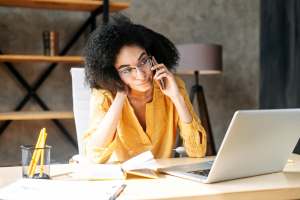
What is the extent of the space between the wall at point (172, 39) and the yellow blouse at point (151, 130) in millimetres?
1653

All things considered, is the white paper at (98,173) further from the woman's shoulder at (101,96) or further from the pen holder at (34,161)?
the woman's shoulder at (101,96)

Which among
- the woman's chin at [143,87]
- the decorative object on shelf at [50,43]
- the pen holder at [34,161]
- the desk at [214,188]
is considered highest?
the decorative object on shelf at [50,43]

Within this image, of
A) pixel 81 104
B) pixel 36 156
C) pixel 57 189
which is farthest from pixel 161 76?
pixel 57 189

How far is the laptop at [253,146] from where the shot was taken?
990 mm

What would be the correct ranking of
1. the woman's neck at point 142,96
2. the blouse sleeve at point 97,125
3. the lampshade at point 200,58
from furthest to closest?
the lampshade at point 200,58 → the woman's neck at point 142,96 → the blouse sleeve at point 97,125

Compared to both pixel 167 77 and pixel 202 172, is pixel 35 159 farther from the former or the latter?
pixel 167 77

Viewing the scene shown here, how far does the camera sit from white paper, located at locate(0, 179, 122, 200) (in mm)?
907

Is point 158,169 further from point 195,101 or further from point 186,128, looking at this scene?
point 195,101

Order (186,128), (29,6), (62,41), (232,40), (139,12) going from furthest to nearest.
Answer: (232,40)
(139,12)
(62,41)
(29,6)
(186,128)

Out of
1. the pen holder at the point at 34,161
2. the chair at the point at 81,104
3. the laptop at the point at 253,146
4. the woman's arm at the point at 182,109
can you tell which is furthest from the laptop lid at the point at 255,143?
the chair at the point at 81,104

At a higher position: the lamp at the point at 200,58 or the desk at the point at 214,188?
the lamp at the point at 200,58

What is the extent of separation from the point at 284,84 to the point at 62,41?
5.75 feet

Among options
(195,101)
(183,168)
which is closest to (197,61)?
(195,101)

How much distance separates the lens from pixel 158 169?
4.03ft
